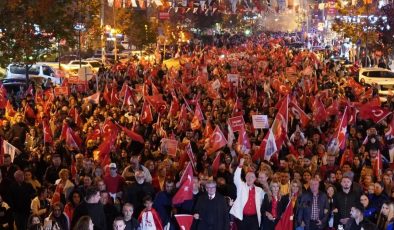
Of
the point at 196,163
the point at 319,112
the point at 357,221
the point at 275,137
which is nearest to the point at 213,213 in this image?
the point at 357,221

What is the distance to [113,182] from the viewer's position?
37.8ft

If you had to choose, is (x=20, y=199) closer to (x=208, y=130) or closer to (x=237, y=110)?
(x=208, y=130)

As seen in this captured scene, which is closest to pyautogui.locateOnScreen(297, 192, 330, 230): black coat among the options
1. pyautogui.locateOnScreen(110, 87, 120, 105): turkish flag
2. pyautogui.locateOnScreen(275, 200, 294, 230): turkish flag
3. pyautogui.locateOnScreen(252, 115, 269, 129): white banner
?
pyautogui.locateOnScreen(275, 200, 294, 230): turkish flag

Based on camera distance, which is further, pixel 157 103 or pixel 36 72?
pixel 36 72

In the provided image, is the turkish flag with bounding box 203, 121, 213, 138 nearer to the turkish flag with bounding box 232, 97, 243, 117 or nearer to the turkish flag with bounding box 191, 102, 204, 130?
the turkish flag with bounding box 191, 102, 204, 130

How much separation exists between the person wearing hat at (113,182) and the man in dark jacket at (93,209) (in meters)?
1.88

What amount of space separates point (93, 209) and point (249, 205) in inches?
87.1

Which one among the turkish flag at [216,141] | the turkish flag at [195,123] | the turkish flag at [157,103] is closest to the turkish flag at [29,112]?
the turkish flag at [157,103]

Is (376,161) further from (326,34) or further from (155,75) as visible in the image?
(326,34)

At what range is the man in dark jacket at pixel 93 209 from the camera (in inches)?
368

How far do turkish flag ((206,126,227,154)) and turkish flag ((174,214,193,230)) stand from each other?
4366 millimetres

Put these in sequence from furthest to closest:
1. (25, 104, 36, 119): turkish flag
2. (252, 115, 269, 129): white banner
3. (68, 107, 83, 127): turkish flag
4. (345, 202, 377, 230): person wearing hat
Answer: (25, 104, 36, 119): turkish flag < (68, 107, 83, 127): turkish flag < (252, 115, 269, 129): white banner < (345, 202, 377, 230): person wearing hat

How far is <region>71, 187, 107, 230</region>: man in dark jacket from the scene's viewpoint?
935 centimetres

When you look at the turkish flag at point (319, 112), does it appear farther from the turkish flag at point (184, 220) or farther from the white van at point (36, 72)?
the white van at point (36, 72)
